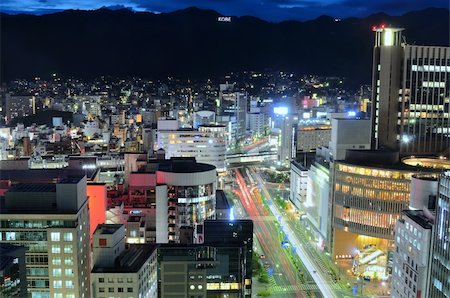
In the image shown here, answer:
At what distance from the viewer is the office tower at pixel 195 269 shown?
1750cm

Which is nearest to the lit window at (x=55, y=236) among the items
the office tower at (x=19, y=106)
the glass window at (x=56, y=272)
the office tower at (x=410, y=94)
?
the glass window at (x=56, y=272)

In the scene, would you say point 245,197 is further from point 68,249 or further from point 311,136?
point 68,249

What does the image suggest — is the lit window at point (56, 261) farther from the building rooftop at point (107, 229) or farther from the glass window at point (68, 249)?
the building rooftop at point (107, 229)

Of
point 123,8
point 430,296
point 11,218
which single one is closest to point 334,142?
point 430,296

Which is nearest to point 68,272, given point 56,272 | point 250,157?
point 56,272

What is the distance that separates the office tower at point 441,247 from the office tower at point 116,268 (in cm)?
884

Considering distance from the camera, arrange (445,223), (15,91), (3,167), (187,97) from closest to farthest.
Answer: (445,223) < (3,167) < (15,91) < (187,97)

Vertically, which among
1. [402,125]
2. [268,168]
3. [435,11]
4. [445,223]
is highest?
[435,11]

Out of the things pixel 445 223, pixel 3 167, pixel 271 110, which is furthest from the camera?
pixel 271 110

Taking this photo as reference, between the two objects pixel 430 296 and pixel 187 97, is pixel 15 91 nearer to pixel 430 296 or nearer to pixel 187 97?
pixel 187 97

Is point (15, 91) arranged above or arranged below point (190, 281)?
above

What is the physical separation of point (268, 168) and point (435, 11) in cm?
Answer: 2296

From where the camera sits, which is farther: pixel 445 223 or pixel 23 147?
pixel 23 147

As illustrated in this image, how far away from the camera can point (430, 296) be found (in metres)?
17.1
